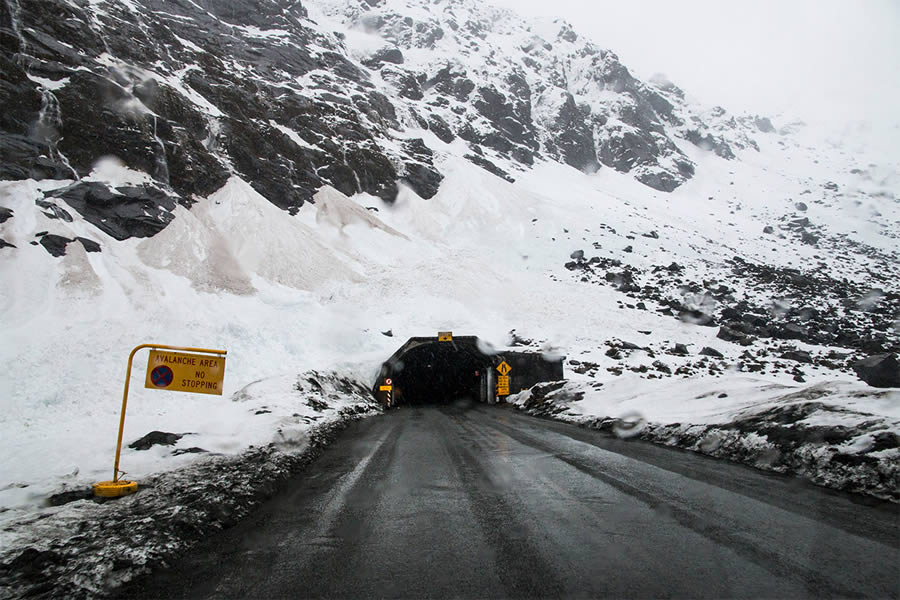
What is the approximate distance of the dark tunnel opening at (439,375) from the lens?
28.7 m

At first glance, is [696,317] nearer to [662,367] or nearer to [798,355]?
[798,355]

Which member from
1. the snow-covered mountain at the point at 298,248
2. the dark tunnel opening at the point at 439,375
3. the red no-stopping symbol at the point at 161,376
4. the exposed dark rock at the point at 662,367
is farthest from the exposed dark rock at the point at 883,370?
the red no-stopping symbol at the point at 161,376

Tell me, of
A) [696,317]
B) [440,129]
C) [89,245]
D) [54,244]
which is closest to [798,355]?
[696,317]

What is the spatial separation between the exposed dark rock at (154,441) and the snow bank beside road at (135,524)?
0.27m

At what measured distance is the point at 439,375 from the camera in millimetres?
32375

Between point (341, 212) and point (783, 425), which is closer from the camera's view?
point (783, 425)

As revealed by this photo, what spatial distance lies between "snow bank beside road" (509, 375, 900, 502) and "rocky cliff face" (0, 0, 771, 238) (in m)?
34.1

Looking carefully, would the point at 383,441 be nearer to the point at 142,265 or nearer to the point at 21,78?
the point at 142,265

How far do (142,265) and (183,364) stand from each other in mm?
28549

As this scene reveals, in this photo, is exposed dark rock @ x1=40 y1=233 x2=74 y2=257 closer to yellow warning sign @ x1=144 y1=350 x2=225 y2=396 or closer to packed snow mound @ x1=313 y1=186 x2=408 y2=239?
packed snow mound @ x1=313 y1=186 x2=408 y2=239

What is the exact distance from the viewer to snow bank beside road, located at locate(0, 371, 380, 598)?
3.44 m

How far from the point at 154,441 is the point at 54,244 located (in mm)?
24853

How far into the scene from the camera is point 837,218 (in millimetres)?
106688

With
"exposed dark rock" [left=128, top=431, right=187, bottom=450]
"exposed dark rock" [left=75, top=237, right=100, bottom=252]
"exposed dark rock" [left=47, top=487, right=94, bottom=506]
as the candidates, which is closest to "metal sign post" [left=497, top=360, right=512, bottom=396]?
"exposed dark rock" [left=128, top=431, right=187, bottom=450]
